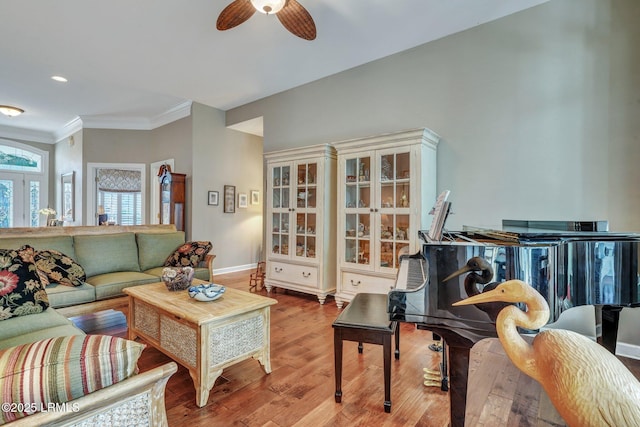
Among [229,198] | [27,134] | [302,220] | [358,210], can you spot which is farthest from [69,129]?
[358,210]

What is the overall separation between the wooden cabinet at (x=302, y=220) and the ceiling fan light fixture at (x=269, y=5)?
1.60 metres

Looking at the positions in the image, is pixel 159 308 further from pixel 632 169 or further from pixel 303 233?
pixel 632 169

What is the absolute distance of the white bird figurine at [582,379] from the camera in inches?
26.2

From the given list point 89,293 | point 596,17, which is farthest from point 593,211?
point 89,293

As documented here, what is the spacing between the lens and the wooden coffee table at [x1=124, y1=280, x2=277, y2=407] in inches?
68.0

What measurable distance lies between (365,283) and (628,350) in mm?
2165

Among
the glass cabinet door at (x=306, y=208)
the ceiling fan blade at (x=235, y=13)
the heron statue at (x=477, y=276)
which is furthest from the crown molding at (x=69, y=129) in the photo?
the heron statue at (x=477, y=276)

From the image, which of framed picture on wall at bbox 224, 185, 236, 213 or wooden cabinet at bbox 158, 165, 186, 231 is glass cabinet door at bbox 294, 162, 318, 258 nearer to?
framed picture on wall at bbox 224, 185, 236, 213

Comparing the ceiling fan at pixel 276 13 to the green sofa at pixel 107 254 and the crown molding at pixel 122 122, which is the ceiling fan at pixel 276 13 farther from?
the crown molding at pixel 122 122

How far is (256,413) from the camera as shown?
1648 millimetres

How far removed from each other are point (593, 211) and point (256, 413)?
116 inches

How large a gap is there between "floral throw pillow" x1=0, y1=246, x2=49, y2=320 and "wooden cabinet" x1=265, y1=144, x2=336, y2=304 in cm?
249

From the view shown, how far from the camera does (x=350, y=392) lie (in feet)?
6.05

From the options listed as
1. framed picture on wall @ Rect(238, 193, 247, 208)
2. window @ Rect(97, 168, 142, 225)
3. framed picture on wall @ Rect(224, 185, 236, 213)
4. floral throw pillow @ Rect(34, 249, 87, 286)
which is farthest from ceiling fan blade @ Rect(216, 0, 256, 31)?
window @ Rect(97, 168, 142, 225)
